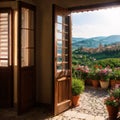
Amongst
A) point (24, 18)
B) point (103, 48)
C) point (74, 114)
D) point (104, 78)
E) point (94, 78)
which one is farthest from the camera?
point (103, 48)

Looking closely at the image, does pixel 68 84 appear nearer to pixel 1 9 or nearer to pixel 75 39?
pixel 1 9

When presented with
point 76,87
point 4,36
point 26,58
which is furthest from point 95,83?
point 4,36

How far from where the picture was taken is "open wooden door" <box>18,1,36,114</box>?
18.4 ft

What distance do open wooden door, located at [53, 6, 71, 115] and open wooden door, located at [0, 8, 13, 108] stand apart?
4.36 ft

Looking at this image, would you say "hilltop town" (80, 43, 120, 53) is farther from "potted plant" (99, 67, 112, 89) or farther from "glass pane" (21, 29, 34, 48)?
"glass pane" (21, 29, 34, 48)

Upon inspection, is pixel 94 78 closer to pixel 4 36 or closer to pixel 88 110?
pixel 88 110

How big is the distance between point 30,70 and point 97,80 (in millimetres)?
3587

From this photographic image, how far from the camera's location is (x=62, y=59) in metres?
5.84

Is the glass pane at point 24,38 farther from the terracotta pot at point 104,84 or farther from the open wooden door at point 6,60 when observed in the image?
the terracotta pot at point 104,84

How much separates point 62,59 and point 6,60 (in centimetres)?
145

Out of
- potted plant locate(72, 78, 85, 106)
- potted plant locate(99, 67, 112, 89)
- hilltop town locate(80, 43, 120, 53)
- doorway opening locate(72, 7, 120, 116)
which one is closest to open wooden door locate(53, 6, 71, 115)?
potted plant locate(72, 78, 85, 106)

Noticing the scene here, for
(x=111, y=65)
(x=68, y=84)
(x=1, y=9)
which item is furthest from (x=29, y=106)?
(x=111, y=65)

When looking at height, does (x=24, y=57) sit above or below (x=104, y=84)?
above

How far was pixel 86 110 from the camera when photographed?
599cm
